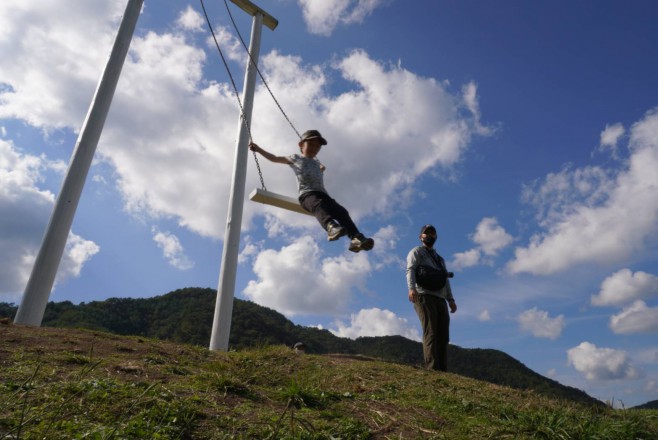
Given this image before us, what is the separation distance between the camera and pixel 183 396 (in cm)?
324

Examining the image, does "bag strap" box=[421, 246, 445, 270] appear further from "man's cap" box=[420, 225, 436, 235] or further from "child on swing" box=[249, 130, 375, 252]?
"child on swing" box=[249, 130, 375, 252]

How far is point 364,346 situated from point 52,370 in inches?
1971

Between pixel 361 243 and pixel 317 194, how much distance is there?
1.16 metres

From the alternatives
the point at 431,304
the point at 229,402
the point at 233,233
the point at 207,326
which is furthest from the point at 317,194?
the point at 207,326

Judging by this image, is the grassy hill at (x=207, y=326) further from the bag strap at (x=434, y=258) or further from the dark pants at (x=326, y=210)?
the dark pants at (x=326, y=210)

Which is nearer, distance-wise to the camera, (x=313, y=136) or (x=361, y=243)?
(x=361, y=243)

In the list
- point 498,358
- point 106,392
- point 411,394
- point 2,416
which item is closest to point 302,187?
point 411,394

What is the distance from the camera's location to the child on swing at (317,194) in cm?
634

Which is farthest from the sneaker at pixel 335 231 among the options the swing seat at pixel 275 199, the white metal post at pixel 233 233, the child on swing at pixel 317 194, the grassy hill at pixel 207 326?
the grassy hill at pixel 207 326

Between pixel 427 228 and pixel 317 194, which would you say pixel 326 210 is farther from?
pixel 427 228

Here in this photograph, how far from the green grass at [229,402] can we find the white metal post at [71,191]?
4.33ft

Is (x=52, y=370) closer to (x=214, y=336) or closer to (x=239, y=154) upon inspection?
(x=214, y=336)

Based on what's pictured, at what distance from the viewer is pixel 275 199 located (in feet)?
23.5

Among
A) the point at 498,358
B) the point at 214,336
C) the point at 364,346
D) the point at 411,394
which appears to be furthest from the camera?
the point at 364,346
